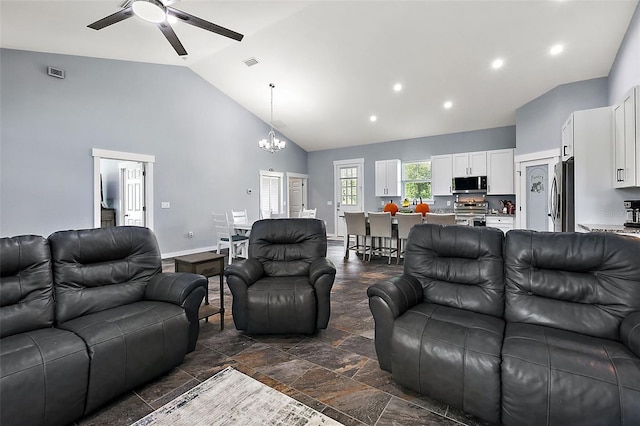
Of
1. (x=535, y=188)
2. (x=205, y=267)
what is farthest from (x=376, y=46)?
(x=205, y=267)

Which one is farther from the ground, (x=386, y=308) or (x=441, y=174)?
(x=441, y=174)

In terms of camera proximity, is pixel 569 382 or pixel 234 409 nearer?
pixel 569 382

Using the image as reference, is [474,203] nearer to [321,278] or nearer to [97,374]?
[321,278]

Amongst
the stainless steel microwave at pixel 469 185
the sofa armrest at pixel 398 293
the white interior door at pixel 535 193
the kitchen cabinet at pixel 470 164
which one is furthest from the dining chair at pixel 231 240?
the white interior door at pixel 535 193

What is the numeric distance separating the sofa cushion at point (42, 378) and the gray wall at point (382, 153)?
7741 mm

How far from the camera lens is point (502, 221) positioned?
6523mm

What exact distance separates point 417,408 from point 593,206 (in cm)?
371

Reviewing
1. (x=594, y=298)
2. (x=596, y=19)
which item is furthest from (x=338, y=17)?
(x=594, y=298)

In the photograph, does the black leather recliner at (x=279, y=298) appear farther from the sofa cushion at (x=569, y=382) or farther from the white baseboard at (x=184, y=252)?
the white baseboard at (x=184, y=252)

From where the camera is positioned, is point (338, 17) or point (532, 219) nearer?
point (338, 17)

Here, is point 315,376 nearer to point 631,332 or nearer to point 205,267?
point 205,267

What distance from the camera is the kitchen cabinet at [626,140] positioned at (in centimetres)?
299

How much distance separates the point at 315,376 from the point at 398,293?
32.2 inches

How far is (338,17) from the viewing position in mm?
4516
